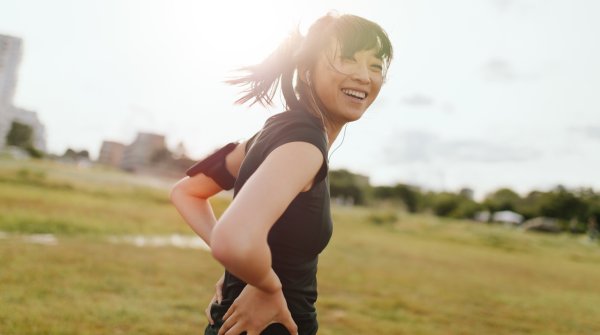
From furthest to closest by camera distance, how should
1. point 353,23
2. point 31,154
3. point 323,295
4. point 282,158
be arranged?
1. point 31,154
2. point 323,295
3. point 353,23
4. point 282,158

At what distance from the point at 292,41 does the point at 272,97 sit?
8.3 inches

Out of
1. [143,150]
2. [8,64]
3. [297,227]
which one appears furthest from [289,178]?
[143,150]

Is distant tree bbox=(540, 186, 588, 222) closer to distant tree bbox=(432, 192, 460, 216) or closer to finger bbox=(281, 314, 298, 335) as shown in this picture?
distant tree bbox=(432, 192, 460, 216)

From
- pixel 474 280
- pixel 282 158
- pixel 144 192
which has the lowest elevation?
pixel 144 192

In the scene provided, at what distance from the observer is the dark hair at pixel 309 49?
5.22 feet

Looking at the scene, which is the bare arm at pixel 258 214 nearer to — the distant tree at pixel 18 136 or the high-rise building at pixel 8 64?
the high-rise building at pixel 8 64

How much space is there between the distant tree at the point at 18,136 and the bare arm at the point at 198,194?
335 feet

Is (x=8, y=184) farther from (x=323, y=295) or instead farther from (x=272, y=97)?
(x=272, y=97)

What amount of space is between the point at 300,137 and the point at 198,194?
0.81 metres

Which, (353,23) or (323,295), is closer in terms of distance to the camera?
(353,23)

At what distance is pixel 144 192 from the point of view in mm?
25812

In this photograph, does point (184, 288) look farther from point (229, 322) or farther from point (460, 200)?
point (460, 200)

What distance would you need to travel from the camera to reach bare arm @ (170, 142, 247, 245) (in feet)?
6.21

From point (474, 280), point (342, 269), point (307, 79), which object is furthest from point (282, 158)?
point (474, 280)
